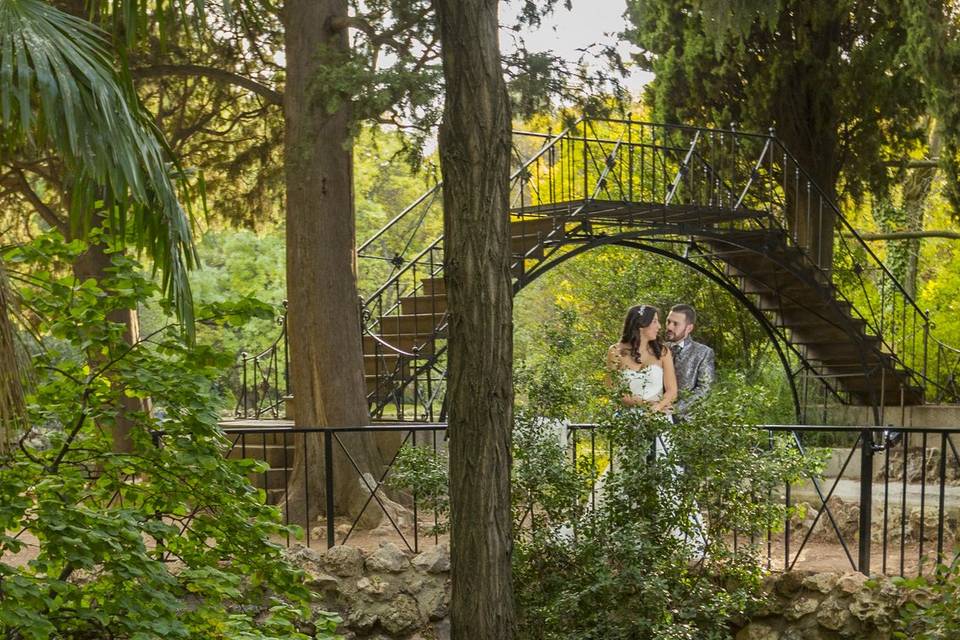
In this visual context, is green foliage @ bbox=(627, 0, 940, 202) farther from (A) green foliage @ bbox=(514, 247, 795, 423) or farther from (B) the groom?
(B) the groom

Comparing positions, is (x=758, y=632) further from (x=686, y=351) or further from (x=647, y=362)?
(x=686, y=351)

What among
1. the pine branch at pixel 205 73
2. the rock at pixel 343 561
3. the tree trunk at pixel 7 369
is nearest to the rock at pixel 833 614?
the rock at pixel 343 561

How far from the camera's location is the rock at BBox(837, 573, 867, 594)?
8461 millimetres

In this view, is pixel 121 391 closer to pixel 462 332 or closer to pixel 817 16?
pixel 462 332

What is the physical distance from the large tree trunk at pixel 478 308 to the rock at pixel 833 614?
10.3ft

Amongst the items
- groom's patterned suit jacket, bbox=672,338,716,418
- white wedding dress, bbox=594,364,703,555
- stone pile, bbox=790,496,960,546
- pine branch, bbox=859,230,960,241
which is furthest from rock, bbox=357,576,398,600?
pine branch, bbox=859,230,960,241

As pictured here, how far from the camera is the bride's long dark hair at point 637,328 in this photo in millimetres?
8742

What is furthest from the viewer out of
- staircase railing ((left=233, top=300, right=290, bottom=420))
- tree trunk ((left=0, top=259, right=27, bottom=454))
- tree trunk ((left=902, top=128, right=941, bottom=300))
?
tree trunk ((left=902, top=128, right=941, bottom=300))

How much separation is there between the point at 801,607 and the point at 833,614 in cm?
23

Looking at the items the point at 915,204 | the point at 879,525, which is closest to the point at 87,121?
the point at 879,525

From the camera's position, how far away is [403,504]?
1102 cm

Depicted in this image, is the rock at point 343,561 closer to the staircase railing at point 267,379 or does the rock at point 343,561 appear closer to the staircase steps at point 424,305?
the staircase railing at point 267,379

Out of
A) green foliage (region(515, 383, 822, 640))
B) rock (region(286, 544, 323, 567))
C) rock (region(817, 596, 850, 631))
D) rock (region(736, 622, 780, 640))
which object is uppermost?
green foliage (region(515, 383, 822, 640))

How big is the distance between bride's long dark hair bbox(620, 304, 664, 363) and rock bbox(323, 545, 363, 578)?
2590 mm
